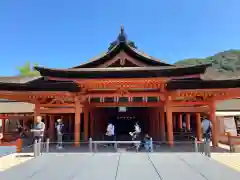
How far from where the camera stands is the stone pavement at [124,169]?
6.18 meters

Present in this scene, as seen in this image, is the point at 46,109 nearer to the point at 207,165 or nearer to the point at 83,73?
the point at 83,73

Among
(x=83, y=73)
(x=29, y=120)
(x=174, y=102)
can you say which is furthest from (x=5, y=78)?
(x=29, y=120)

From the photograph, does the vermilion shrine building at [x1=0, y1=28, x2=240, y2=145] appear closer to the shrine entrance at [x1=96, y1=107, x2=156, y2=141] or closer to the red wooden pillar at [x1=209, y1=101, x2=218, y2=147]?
the red wooden pillar at [x1=209, y1=101, x2=218, y2=147]

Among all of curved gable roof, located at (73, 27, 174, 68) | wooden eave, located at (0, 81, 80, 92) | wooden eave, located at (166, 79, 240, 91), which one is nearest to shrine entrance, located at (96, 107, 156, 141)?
curved gable roof, located at (73, 27, 174, 68)

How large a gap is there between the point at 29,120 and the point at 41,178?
22985 millimetres

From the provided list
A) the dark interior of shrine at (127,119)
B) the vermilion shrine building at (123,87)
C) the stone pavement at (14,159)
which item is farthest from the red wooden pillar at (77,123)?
the dark interior of shrine at (127,119)

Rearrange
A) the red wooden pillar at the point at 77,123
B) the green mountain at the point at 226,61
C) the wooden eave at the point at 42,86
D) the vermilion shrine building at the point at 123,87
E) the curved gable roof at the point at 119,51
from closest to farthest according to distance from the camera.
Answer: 1. the vermilion shrine building at the point at 123,87
2. the wooden eave at the point at 42,86
3. the red wooden pillar at the point at 77,123
4. the curved gable roof at the point at 119,51
5. the green mountain at the point at 226,61

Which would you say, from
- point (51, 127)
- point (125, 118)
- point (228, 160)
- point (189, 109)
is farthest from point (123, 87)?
point (125, 118)

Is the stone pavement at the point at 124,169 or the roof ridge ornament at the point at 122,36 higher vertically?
the roof ridge ornament at the point at 122,36

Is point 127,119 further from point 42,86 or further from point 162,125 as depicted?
point 42,86

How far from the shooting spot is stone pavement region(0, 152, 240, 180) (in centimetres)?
618

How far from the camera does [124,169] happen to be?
23.2 feet

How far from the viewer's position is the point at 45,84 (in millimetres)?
13141

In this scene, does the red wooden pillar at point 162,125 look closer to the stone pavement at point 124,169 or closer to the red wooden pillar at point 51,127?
the stone pavement at point 124,169
